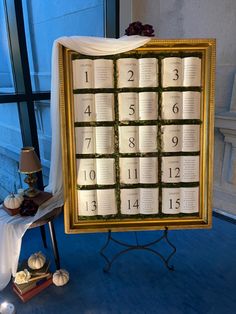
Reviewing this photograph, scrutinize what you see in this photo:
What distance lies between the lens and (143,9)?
8.42 ft

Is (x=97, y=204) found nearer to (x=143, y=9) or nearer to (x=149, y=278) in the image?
(x=149, y=278)

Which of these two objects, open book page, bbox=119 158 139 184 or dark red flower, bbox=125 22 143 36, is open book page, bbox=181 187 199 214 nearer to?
open book page, bbox=119 158 139 184

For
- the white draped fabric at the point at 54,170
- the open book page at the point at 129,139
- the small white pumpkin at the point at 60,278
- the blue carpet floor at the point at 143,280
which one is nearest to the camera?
the white draped fabric at the point at 54,170

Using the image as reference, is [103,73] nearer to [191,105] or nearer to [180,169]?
[191,105]

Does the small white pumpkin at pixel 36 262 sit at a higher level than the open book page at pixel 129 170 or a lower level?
lower

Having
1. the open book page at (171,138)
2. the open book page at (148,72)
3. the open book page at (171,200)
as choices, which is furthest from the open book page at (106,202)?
the open book page at (148,72)

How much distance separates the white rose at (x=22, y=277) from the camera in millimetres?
1658

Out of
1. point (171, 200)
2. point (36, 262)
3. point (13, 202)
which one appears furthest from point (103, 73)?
point (36, 262)

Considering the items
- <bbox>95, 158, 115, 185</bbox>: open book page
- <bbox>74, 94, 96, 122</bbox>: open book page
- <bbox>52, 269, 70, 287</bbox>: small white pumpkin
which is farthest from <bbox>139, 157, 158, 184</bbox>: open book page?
<bbox>52, 269, 70, 287</bbox>: small white pumpkin

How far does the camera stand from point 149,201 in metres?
1.62

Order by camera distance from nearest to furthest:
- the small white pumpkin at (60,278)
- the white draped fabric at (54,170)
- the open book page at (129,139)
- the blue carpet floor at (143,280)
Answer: the white draped fabric at (54,170), the open book page at (129,139), the blue carpet floor at (143,280), the small white pumpkin at (60,278)

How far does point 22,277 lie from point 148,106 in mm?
1216

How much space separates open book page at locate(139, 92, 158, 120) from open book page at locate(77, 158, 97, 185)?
0.37m

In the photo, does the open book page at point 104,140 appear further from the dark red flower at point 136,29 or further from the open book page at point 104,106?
the dark red flower at point 136,29
